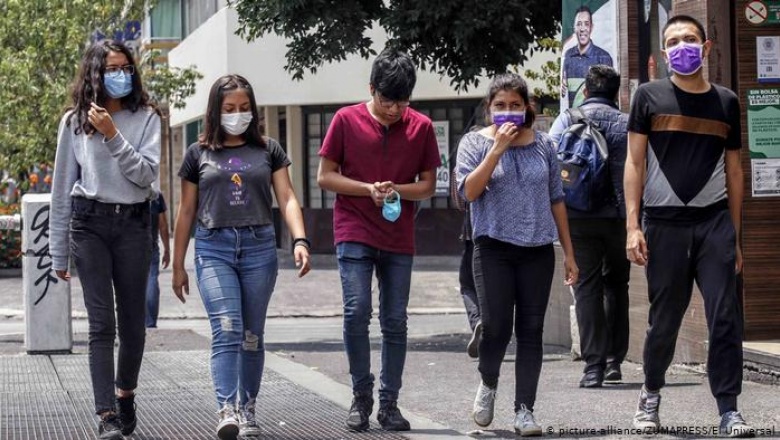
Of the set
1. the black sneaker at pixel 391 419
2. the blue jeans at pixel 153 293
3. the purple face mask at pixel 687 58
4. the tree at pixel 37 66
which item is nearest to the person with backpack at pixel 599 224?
the black sneaker at pixel 391 419

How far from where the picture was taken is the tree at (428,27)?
579 inches

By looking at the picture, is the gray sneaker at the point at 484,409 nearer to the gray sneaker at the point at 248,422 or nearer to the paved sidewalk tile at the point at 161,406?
the paved sidewalk tile at the point at 161,406

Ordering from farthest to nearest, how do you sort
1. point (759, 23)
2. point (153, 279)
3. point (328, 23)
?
1. point (328, 23)
2. point (153, 279)
3. point (759, 23)

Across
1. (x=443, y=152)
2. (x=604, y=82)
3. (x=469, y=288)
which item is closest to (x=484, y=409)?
(x=604, y=82)

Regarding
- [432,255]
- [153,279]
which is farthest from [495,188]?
[432,255]

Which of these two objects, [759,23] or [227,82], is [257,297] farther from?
[759,23]

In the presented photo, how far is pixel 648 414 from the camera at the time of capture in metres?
6.88

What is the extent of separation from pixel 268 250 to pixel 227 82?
0.85m

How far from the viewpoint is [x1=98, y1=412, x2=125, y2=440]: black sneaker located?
694 centimetres

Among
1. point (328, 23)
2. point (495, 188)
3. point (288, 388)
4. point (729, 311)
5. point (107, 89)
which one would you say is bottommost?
point (288, 388)

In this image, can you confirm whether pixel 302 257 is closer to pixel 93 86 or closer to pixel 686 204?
pixel 93 86

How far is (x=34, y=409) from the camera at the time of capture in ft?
27.0

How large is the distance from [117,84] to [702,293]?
9.64 feet

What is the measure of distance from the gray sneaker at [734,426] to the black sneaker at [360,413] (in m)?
1.71
